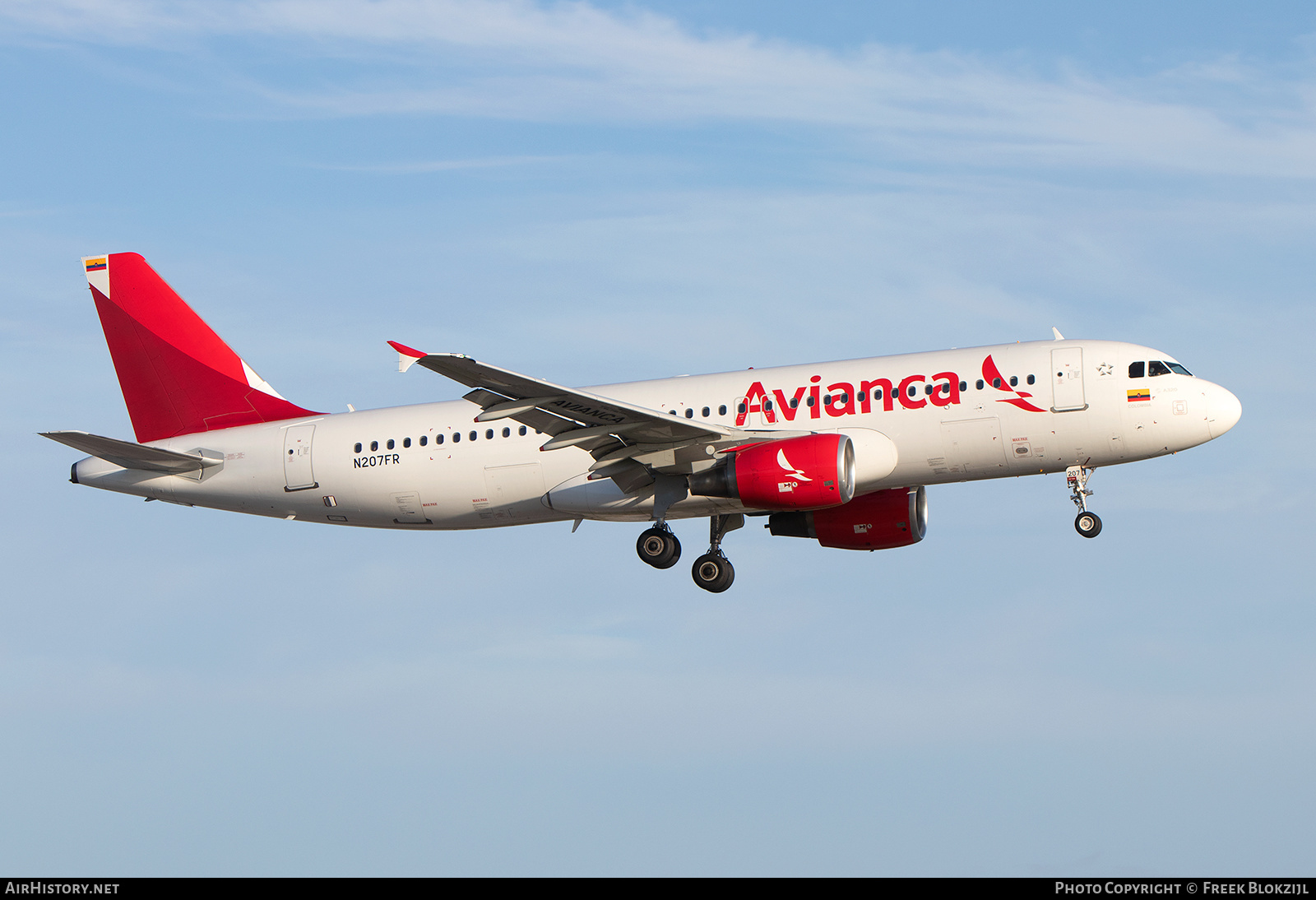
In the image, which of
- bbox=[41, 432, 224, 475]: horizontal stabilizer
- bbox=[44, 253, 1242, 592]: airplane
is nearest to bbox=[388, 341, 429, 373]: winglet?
bbox=[44, 253, 1242, 592]: airplane

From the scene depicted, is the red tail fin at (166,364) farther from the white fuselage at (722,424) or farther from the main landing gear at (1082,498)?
the main landing gear at (1082,498)

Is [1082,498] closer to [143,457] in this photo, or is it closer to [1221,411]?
[1221,411]

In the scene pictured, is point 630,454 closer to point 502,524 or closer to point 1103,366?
point 502,524

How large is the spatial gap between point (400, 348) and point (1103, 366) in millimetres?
15830

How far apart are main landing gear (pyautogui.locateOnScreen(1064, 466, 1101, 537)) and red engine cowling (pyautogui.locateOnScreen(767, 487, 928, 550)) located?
4730mm

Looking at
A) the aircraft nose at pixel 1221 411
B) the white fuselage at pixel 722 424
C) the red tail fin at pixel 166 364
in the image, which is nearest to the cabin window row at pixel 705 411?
the white fuselage at pixel 722 424

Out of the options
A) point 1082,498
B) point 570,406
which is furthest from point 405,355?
point 1082,498

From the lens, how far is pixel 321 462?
38438 millimetres

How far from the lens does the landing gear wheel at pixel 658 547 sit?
36875mm

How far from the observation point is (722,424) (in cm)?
3569

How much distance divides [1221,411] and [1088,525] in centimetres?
388

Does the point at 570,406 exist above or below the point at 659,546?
above

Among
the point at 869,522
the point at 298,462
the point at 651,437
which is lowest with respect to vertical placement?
the point at 869,522

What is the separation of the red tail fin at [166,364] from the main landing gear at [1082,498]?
64.9 feet
